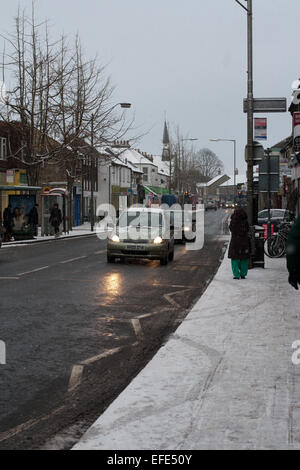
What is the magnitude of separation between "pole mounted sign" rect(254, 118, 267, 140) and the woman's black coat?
3.07 metres

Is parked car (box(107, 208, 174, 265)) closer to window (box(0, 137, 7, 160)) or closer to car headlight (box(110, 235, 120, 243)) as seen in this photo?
car headlight (box(110, 235, 120, 243))

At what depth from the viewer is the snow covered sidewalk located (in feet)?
14.1

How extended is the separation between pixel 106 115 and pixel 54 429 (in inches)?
1428

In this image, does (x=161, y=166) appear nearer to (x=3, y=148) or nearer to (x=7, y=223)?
(x=3, y=148)

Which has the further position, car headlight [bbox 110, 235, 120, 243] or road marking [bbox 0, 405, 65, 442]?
car headlight [bbox 110, 235, 120, 243]

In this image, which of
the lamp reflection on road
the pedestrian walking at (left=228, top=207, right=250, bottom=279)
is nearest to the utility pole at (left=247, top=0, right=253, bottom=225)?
the pedestrian walking at (left=228, top=207, right=250, bottom=279)

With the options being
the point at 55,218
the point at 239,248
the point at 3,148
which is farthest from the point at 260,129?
the point at 3,148

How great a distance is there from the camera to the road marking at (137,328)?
27.2 ft

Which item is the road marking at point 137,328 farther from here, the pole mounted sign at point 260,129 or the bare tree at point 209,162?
the bare tree at point 209,162

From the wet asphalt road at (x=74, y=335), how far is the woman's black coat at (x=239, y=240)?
0.96m

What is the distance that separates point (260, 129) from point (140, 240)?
15.4ft

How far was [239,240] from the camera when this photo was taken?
14.4m

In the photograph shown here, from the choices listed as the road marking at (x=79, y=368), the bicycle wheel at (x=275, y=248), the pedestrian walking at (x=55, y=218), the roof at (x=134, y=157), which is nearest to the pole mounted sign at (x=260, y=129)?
the bicycle wheel at (x=275, y=248)

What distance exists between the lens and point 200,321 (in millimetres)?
9000
